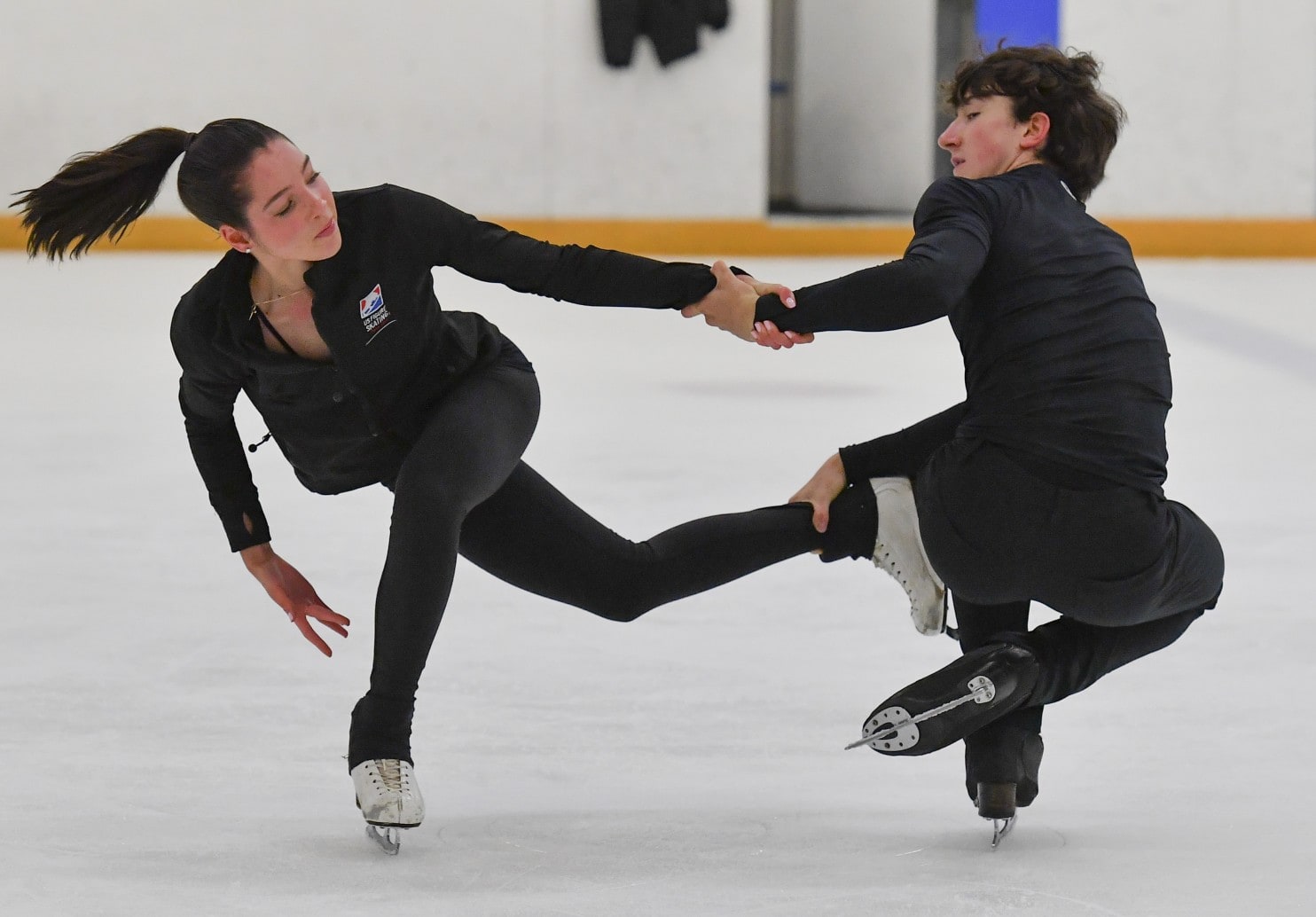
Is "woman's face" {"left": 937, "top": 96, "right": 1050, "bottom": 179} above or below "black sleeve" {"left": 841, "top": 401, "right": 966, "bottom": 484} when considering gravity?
above

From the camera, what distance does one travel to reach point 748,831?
2.16 meters

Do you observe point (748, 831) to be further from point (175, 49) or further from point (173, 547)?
point (175, 49)

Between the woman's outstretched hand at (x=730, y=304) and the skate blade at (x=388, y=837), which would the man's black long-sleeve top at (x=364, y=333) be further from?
the skate blade at (x=388, y=837)

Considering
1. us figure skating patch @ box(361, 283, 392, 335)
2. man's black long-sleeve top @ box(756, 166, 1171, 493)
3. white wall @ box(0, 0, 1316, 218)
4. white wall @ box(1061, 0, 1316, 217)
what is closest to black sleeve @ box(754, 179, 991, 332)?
man's black long-sleeve top @ box(756, 166, 1171, 493)

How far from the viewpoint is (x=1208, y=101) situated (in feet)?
32.9

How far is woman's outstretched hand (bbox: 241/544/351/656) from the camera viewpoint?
233 centimetres

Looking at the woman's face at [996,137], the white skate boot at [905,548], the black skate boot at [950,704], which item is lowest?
the black skate boot at [950,704]

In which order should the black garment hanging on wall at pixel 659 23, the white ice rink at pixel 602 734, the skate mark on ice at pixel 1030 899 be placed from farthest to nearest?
the black garment hanging on wall at pixel 659 23, the white ice rink at pixel 602 734, the skate mark on ice at pixel 1030 899

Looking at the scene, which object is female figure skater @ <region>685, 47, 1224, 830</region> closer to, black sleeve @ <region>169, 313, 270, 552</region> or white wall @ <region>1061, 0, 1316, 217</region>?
black sleeve @ <region>169, 313, 270, 552</region>

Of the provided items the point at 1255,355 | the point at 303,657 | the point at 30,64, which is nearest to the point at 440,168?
the point at 30,64

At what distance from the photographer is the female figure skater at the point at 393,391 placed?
2049 millimetres

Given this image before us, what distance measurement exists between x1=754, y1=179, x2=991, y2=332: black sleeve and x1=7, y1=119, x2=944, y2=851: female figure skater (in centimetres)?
26

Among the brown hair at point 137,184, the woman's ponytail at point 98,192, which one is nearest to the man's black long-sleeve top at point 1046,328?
the brown hair at point 137,184

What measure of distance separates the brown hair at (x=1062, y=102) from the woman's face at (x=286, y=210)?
0.82m
